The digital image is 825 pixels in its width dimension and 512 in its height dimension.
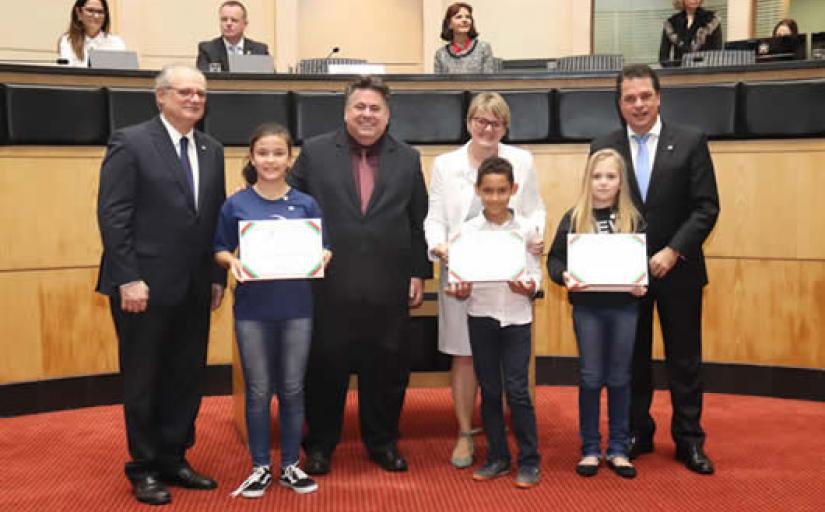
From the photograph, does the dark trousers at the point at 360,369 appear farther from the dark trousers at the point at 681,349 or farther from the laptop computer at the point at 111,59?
the laptop computer at the point at 111,59

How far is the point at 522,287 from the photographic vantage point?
3.17m

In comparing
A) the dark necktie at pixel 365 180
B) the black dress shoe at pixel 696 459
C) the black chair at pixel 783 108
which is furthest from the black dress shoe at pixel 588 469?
the black chair at pixel 783 108

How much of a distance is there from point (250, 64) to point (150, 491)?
109 inches

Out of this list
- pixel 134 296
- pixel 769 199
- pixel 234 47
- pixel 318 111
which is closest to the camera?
pixel 134 296

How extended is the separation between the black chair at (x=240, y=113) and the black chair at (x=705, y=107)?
2.08 metres

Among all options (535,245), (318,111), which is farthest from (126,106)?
(535,245)

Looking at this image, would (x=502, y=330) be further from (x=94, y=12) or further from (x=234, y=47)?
(x=94, y=12)

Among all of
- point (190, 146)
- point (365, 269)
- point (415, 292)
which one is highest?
point (190, 146)

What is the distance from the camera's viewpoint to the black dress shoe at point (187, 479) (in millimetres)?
3309

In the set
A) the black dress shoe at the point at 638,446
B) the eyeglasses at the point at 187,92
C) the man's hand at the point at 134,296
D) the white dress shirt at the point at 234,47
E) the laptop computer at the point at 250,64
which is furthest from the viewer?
the white dress shirt at the point at 234,47

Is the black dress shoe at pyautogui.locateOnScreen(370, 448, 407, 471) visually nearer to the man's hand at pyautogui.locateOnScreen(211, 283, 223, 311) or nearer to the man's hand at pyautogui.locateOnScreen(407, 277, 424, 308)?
the man's hand at pyautogui.locateOnScreen(407, 277, 424, 308)

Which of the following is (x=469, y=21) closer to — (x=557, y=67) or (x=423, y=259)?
(x=557, y=67)

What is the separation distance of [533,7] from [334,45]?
6.68 ft

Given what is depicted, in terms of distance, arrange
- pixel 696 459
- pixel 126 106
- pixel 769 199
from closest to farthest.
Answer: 1. pixel 696 459
2. pixel 126 106
3. pixel 769 199
